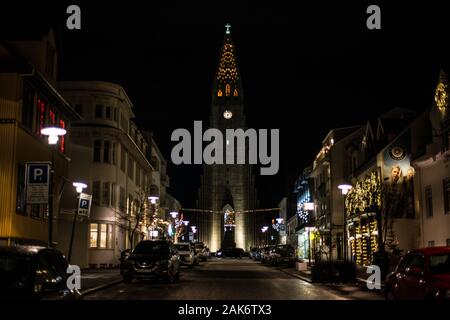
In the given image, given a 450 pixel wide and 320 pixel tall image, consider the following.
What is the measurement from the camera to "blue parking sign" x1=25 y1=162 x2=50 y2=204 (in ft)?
73.4

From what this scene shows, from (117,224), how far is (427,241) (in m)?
25.7

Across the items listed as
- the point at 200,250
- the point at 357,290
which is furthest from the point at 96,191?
the point at 357,290

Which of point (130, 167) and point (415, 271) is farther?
point (130, 167)

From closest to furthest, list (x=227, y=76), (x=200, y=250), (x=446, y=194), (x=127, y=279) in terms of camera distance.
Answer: (x=127, y=279) < (x=446, y=194) < (x=200, y=250) < (x=227, y=76)

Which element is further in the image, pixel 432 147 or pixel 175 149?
pixel 175 149

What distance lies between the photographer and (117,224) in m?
52.4

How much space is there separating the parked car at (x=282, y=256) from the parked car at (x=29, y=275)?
141 feet

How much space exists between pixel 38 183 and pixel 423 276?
14018 mm

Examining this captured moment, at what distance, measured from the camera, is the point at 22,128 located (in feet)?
93.8

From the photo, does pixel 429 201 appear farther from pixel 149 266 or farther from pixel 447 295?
pixel 447 295

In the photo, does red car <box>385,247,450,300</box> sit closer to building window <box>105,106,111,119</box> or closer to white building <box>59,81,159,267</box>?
white building <box>59,81,159,267</box>
